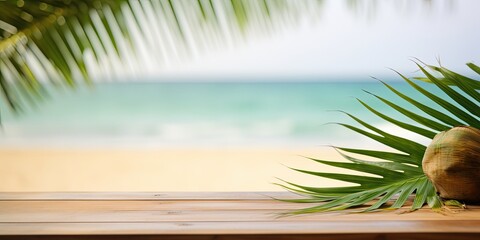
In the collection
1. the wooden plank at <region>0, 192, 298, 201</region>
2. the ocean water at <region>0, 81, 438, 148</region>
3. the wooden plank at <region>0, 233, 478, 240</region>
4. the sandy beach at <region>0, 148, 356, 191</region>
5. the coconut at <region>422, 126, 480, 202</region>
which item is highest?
the ocean water at <region>0, 81, 438, 148</region>

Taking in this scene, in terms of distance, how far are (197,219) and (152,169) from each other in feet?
19.8

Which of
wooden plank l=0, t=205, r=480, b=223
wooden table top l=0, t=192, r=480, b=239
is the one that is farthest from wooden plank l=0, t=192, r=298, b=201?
wooden plank l=0, t=205, r=480, b=223

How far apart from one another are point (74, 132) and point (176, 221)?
27.5 feet

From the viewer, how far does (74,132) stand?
8.96 metres

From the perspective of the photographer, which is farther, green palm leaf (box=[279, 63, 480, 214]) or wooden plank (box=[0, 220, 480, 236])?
green palm leaf (box=[279, 63, 480, 214])

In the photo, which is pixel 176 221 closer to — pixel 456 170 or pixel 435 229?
pixel 435 229

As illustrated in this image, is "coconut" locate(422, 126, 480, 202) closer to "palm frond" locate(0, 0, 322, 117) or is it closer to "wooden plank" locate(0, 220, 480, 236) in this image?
"wooden plank" locate(0, 220, 480, 236)

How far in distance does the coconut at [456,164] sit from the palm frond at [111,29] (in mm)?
465

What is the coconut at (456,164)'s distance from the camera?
3.41 feet

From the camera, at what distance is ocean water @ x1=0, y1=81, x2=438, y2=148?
842cm

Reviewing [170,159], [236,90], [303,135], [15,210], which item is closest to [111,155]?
[170,159]

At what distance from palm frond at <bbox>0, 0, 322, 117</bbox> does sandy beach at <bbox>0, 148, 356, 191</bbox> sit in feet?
16.8

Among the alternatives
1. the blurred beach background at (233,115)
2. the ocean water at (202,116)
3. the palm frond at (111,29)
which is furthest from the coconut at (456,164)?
the ocean water at (202,116)

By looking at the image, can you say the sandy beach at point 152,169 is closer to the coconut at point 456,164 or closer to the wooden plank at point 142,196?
the wooden plank at point 142,196
